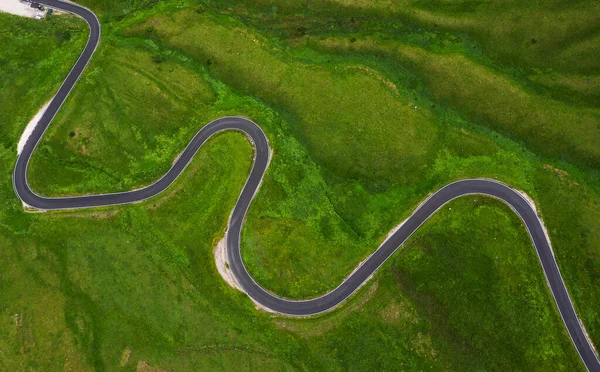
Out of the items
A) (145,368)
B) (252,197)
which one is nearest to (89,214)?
(145,368)

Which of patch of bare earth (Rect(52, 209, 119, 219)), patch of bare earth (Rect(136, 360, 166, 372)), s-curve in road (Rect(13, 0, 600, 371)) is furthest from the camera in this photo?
patch of bare earth (Rect(52, 209, 119, 219))

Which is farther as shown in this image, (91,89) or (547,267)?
(91,89)

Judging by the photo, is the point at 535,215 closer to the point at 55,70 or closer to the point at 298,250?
the point at 298,250

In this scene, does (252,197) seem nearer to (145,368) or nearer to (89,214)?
(89,214)

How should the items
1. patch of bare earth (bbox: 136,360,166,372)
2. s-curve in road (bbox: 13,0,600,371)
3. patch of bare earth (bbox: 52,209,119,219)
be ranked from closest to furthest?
patch of bare earth (bbox: 136,360,166,372) < s-curve in road (bbox: 13,0,600,371) < patch of bare earth (bbox: 52,209,119,219)

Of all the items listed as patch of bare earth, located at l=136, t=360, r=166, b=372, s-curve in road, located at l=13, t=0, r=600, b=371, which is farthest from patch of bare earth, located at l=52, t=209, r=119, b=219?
patch of bare earth, located at l=136, t=360, r=166, b=372

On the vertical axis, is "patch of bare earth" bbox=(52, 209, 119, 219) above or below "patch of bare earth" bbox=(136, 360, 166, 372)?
above

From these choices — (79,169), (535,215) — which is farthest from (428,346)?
(79,169)

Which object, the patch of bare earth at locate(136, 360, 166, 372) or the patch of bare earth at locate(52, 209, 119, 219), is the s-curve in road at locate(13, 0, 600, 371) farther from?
the patch of bare earth at locate(136, 360, 166, 372)
